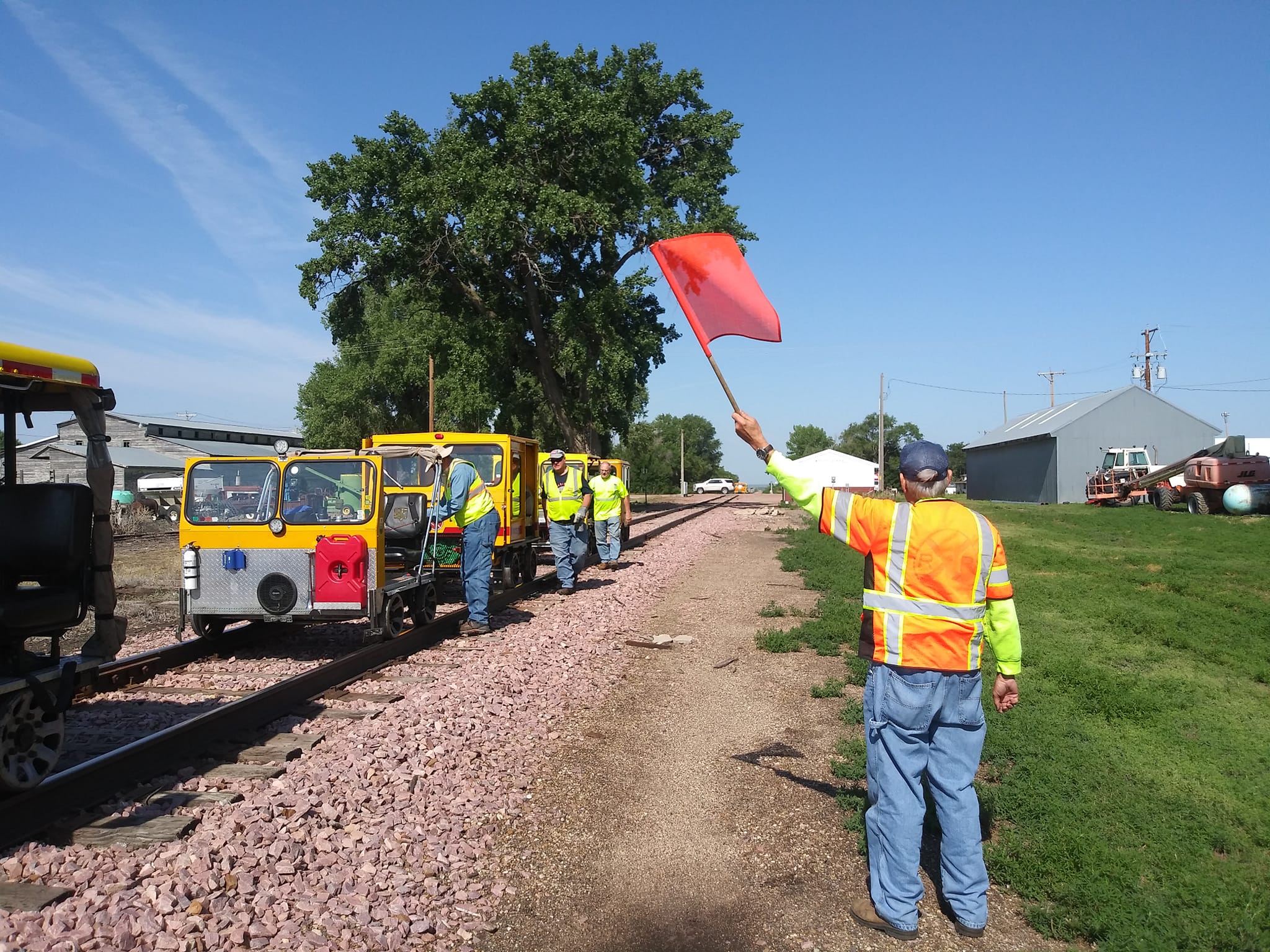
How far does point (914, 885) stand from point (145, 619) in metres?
11.1

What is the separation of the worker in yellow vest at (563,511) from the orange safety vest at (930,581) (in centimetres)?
928

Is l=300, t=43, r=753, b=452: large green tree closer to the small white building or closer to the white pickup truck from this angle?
the small white building

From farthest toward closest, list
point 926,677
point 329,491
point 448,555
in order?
point 448,555
point 329,491
point 926,677

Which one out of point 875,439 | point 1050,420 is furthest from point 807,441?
point 1050,420

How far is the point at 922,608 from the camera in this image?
3811mm

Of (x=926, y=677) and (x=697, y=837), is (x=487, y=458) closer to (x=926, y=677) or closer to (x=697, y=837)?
(x=697, y=837)

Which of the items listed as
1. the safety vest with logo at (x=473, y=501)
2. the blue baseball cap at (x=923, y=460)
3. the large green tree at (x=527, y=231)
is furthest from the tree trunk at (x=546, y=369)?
the blue baseball cap at (x=923, y=460)

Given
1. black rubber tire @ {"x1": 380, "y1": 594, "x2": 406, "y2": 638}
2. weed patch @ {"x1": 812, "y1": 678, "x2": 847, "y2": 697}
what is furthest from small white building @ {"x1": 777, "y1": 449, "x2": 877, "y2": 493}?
weed patch @ {"x1": 812, "y1": 678, "x2": 847, "y2": 697}

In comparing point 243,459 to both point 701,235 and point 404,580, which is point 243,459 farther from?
point 701,235

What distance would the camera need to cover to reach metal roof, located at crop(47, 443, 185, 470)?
146ft

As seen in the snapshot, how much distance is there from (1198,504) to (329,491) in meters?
31.8

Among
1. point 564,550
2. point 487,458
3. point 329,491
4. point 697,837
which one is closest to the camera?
point 697,837

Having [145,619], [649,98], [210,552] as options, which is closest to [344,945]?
[210,552]

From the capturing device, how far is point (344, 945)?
368 centimetres
